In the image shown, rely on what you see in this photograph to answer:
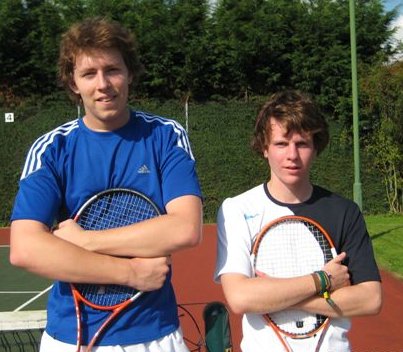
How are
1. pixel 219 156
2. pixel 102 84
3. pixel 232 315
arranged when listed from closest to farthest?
pixel 102 84 < pixel 232 315 < pixel 219 156

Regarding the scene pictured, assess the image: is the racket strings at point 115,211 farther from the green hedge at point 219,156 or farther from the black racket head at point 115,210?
the green hedge at point 219,156

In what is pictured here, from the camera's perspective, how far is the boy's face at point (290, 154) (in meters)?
2.20

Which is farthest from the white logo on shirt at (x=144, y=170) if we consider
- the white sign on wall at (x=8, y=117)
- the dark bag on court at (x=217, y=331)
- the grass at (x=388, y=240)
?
the white sign on wall at (x=8, y=117)

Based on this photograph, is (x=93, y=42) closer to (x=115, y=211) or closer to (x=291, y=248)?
(x=115, y=211)

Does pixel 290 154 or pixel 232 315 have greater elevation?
pixel 290 154

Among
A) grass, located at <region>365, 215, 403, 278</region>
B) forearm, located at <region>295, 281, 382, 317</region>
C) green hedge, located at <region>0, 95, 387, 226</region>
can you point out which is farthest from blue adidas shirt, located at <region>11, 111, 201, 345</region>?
green hedge, located at <region>0, 95, 387, 226</region>

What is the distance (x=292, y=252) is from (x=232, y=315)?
462 cm

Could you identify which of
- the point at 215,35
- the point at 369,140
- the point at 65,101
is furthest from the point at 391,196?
the point at 65,101

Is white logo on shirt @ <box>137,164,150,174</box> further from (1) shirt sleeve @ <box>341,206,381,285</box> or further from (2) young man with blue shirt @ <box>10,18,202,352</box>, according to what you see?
(1) shirt sleeve @ <box>341,206,381,285</box>

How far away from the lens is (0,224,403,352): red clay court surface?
233 inches

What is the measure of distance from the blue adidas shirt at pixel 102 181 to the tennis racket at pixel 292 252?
1.01 feet

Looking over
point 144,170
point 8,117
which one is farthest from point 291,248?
point 8,117

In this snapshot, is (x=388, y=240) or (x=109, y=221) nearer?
(x=109, y=221)

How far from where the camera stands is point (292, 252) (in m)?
2.21
